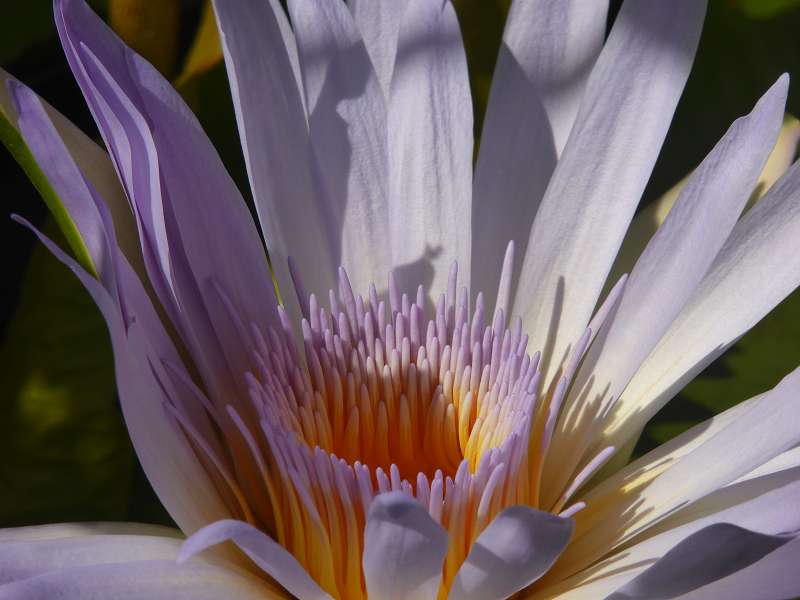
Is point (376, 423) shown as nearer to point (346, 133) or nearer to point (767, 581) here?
point (346, 133)

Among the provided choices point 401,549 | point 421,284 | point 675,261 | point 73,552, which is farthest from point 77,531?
point 675,261

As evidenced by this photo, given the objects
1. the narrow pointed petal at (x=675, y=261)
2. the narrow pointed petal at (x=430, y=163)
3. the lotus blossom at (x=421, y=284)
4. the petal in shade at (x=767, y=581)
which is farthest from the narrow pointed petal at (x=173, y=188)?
the petal in shade at (x=767, y=581)

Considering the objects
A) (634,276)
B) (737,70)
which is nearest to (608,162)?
(634,276)

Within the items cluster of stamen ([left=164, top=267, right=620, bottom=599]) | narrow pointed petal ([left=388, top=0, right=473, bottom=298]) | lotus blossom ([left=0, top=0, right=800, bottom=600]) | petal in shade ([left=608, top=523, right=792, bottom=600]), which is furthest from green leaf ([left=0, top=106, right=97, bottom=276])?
petal in shade ([left=608, top=523, right=792, bottom=600])

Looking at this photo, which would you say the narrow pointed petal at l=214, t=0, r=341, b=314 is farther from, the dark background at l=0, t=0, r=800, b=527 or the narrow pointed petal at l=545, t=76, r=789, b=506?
the narrow pointed petal at l=545, t=76, r=789, b=506

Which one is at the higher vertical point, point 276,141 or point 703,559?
point 276,141

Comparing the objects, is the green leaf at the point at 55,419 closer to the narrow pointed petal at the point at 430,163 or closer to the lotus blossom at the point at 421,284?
the lotus blossom at the point at 421,284
